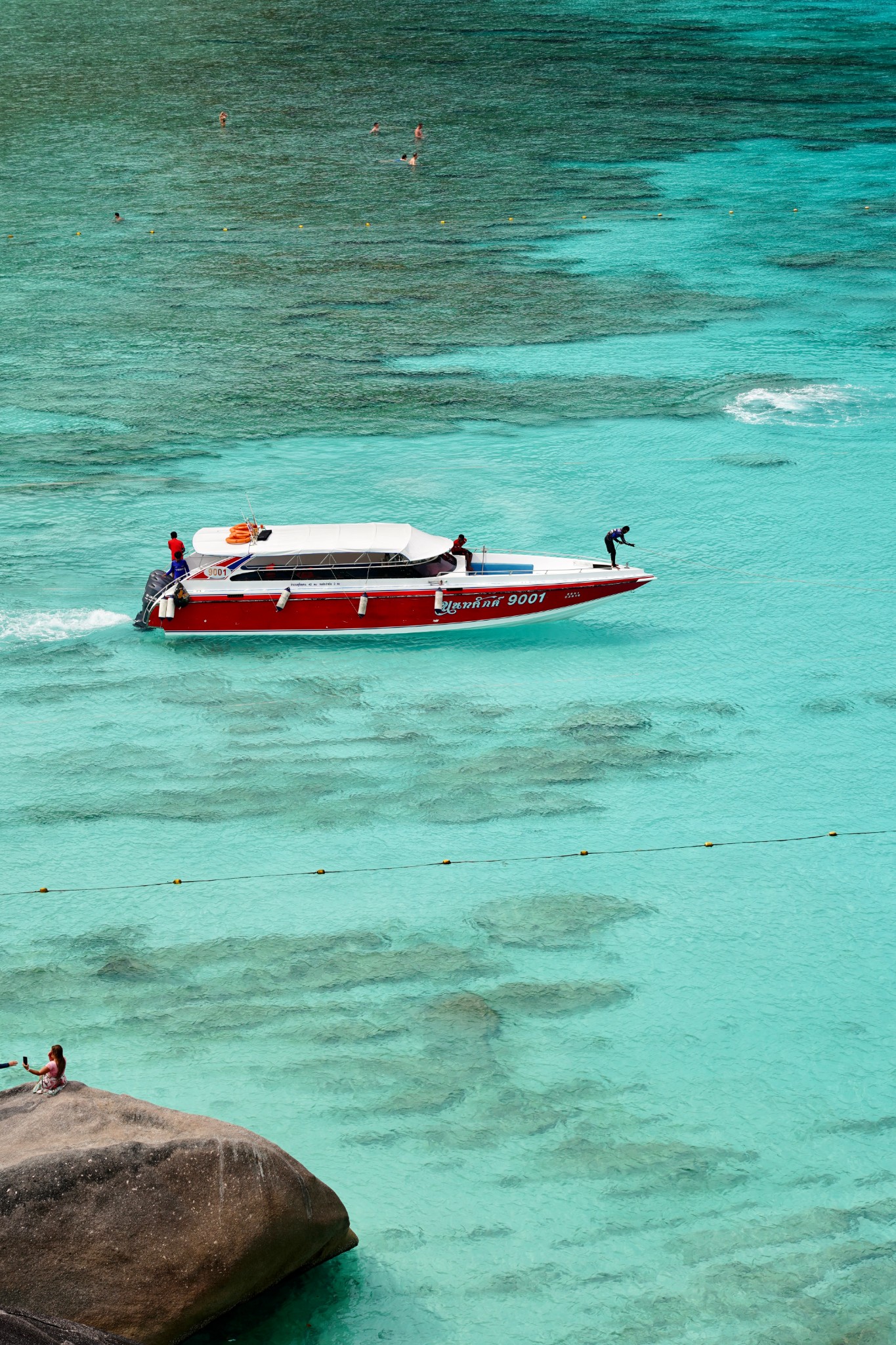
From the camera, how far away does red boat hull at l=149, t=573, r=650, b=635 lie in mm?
27703

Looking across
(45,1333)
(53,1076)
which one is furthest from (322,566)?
(45,1333)

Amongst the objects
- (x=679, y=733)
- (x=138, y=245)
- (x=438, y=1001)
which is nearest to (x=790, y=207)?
(x=138, y=245)

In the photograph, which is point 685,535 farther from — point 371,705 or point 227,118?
point 227,118

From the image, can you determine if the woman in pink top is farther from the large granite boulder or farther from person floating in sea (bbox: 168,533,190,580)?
person floating in sea (bbox: 168,533,190,580)

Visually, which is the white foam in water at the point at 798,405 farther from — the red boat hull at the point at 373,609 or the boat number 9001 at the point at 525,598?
the boat number 9001 at the point at 525,598

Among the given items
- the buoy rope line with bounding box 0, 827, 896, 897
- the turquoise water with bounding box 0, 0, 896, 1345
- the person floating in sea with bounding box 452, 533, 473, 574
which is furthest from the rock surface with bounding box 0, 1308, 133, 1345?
the person floating in sea with bounding box 452, 533, 473, 574

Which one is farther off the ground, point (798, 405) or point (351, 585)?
point (798, 405)

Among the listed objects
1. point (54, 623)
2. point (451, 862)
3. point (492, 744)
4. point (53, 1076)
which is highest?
point (54, 623)

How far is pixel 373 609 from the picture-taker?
27.8 metres

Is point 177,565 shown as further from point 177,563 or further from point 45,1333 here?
point 45,1333

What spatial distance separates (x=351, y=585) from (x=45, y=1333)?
17.8 meters

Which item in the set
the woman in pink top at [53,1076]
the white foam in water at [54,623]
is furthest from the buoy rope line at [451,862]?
the white foam in water at [54,623]

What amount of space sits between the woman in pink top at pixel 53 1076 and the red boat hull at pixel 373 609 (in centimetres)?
1438

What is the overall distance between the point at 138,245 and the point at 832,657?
34460mm
